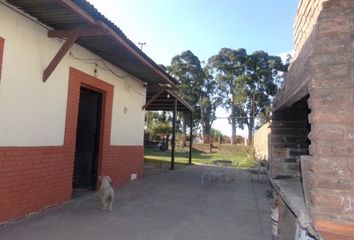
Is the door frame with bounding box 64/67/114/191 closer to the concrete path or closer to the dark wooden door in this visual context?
the dark wooden door

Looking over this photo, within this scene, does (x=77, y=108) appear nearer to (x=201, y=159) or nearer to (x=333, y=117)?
(x=333, y=117)

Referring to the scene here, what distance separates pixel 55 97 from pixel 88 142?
2254 millimetres

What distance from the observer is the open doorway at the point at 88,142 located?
27.0ft

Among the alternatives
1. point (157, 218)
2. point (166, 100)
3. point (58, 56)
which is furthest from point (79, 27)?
point (166, 100)

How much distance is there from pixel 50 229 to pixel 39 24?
3159 mm

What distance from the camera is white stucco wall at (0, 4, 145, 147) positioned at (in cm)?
500

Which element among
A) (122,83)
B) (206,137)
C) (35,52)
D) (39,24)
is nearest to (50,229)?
(35,52)

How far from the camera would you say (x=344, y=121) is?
2580 mm

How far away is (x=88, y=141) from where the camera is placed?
8281 millimetres

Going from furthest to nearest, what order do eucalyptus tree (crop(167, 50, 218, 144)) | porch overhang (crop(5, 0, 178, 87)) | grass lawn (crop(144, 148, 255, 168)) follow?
eucalyptus tree (crop(167, 50, 218, 144))
grass lawn (crop(144, 148, 255, 168))
porch overhang (crop(5, 0, 178, 87))

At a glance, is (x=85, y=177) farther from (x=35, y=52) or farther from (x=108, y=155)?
(x=35, y=52)

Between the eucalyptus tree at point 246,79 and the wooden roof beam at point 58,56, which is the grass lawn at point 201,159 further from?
the eucalyptus tree at point 246,79

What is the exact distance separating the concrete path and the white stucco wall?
125 centimetres

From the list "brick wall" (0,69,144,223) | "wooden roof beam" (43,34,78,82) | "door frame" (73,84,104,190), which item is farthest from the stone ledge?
"door frame" (73,84,104,190)
